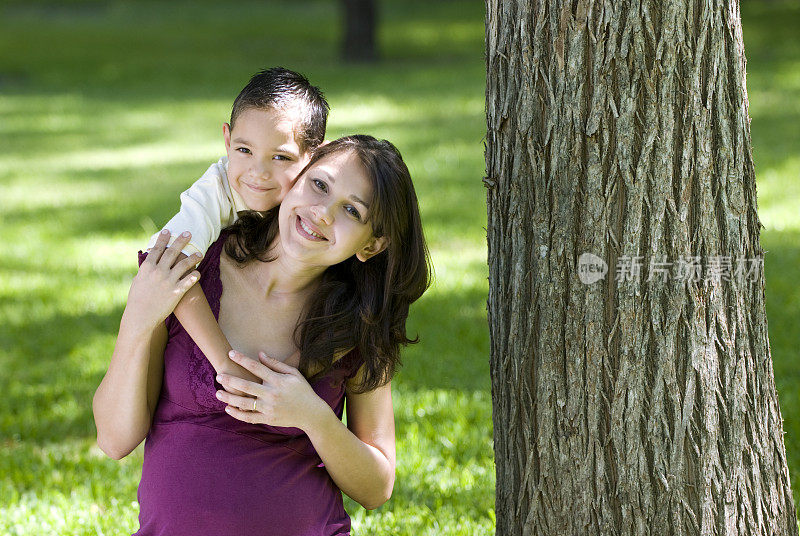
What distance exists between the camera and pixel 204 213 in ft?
8.62

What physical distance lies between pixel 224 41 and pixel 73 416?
20439 millimetres

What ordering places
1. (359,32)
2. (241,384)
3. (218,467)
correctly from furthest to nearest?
1. (359,32)
2. (218,467)
3. (241,384)

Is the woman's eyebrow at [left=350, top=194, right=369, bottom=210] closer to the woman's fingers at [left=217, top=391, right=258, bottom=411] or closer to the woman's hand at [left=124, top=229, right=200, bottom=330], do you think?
the woman's hand at [left=124, top=229, right=200, bottom=330]

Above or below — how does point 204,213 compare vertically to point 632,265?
above

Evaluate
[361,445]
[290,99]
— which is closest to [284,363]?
[361,445]

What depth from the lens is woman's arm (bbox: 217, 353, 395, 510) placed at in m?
2.35

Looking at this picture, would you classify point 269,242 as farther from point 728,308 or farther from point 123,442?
point 728,308

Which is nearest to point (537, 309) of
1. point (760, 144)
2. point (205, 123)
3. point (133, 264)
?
point (133, 264)

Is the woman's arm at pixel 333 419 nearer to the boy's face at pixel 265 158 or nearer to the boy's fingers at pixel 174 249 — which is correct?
the boy's fingers at pixel 174 249

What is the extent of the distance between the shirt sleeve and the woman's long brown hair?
0.09 metres

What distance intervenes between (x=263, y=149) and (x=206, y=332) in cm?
58

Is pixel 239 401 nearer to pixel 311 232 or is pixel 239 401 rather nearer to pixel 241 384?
pixel 241 384

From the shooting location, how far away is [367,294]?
101 inches

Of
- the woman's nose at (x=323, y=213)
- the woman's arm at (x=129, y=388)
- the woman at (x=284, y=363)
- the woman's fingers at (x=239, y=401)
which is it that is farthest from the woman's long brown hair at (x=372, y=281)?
the woman's arm at (x=129, y=388)
